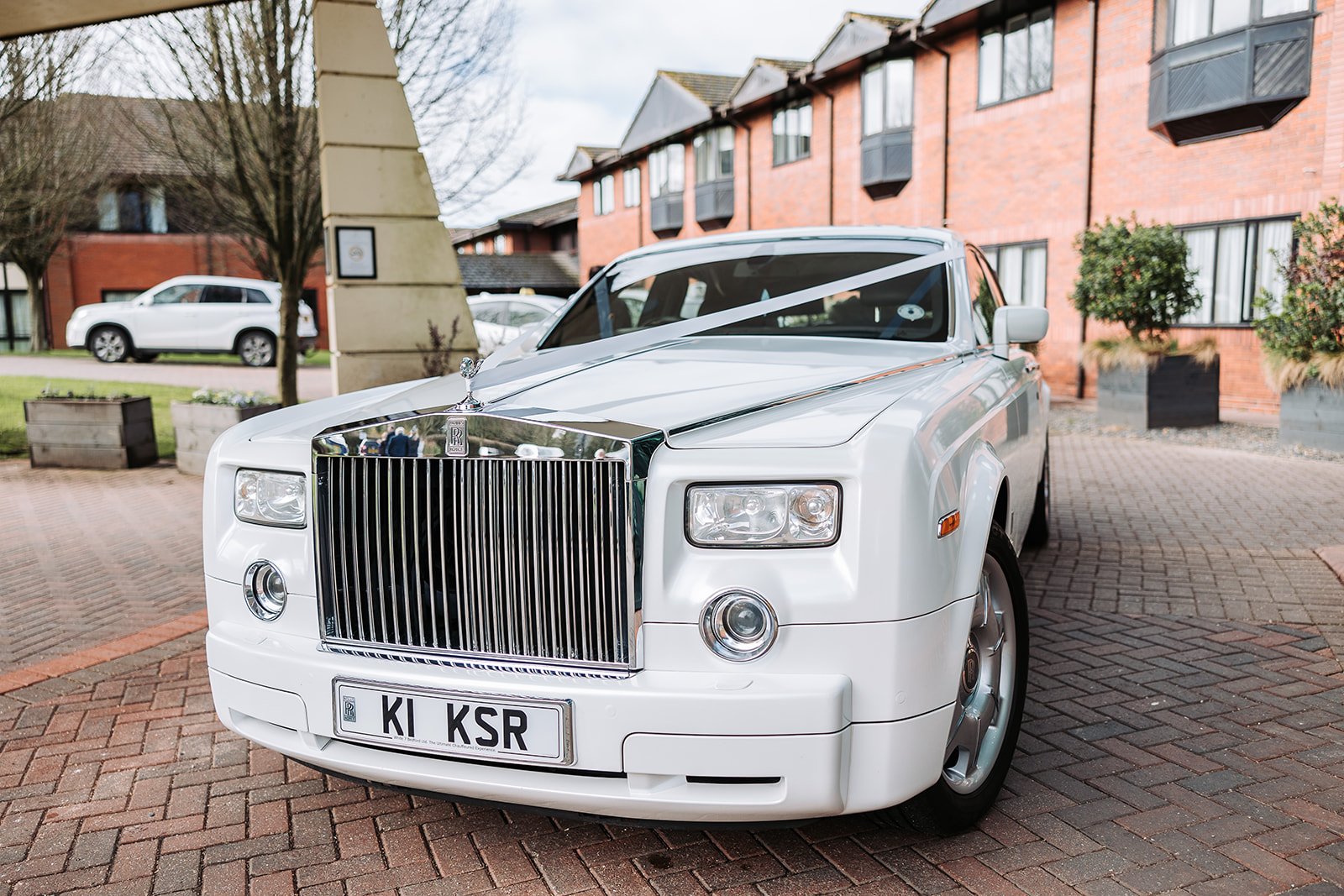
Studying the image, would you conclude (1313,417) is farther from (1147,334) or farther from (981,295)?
(981,295)

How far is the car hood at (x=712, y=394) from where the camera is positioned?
2377mm

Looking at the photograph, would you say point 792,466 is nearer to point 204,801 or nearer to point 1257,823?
point 1257,823

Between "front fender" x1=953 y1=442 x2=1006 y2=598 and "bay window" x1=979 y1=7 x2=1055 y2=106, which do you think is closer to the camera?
"front fender" x1=953 y1=442 x2=1006 y2=598

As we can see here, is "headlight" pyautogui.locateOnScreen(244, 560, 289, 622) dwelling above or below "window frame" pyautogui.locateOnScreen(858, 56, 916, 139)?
below

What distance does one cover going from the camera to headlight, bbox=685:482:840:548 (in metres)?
2.23

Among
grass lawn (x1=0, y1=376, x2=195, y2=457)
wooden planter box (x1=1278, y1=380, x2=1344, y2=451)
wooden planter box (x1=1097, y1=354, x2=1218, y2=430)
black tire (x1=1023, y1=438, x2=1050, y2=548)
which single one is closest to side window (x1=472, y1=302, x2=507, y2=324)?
grass lawn (x1=0, y1=376, x2=195, y2=457)

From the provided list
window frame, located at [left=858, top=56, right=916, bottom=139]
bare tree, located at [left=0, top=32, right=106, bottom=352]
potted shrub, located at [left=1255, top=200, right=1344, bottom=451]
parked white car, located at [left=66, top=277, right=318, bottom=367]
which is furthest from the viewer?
parked white car, located at [left=66, top=277, right=318, bottom=367]

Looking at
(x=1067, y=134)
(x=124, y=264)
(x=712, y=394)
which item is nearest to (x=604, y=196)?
(x=124, y=264)

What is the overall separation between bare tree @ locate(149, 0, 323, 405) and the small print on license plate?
9224 mm

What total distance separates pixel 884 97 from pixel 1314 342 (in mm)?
13078

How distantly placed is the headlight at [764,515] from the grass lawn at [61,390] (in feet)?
30.9

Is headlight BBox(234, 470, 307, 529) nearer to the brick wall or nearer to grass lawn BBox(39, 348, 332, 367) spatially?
Answer: grass lawn BBox(39, 348, 332, 367)

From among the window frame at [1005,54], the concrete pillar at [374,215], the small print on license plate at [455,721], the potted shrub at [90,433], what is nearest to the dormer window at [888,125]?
the window frame at [1005,54]

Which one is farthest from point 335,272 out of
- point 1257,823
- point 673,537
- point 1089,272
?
point 1089,272
